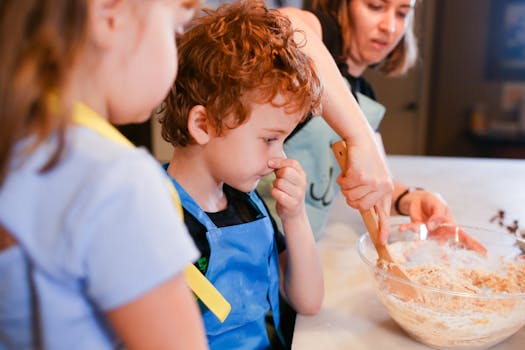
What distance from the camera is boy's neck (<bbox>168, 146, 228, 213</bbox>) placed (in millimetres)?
822

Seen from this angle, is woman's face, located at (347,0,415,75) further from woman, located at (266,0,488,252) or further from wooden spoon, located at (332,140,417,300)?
wooden spoon, located at (332,140,417,300)

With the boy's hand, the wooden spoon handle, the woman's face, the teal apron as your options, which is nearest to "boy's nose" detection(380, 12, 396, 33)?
the woman's face

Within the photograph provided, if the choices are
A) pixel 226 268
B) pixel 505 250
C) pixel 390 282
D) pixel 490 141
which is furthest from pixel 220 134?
pixel 490 141

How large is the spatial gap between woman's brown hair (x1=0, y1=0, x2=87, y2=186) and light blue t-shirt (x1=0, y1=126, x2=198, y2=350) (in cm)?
2

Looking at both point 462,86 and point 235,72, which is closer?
point 235,72

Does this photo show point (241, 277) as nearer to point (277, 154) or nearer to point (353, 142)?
point (277, 154)

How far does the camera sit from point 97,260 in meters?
0.40

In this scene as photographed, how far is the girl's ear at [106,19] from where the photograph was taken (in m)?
0.42

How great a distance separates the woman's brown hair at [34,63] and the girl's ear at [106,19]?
2cm

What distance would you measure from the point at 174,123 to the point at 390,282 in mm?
403

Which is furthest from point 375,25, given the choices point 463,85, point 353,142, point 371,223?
point 463,85

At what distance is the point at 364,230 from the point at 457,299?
0.47 metres

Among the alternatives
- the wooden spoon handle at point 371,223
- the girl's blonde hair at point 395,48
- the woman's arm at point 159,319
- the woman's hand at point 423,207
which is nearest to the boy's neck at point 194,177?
the wooden spoon handle at point 371,223

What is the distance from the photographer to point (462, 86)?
160 inches
